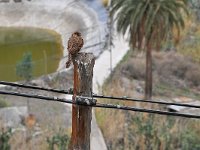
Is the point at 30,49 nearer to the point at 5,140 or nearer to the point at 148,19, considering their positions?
the point at 148,19

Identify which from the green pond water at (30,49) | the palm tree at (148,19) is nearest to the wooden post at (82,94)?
the palm tree at (148,19)

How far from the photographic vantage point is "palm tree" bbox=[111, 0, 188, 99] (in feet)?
55.2

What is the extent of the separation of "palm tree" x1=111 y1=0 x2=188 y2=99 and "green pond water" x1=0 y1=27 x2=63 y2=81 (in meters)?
4.42

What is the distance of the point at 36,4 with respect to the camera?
33156mm

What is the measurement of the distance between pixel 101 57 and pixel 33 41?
8.54 meters

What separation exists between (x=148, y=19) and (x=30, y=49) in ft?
40.3

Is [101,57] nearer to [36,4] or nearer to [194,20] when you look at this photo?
[194,20]

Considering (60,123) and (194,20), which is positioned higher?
(194,20)

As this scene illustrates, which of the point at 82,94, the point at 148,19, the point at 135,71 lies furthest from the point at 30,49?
the point at 82,94

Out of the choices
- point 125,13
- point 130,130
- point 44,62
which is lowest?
point 130,130

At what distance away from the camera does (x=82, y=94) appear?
3.12m

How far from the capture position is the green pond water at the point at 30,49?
2288 cm

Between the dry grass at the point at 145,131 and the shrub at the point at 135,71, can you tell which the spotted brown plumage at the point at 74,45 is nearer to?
the dry grass at the point at 145,131

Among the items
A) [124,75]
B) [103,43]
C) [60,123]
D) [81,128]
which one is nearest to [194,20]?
[103,43]
